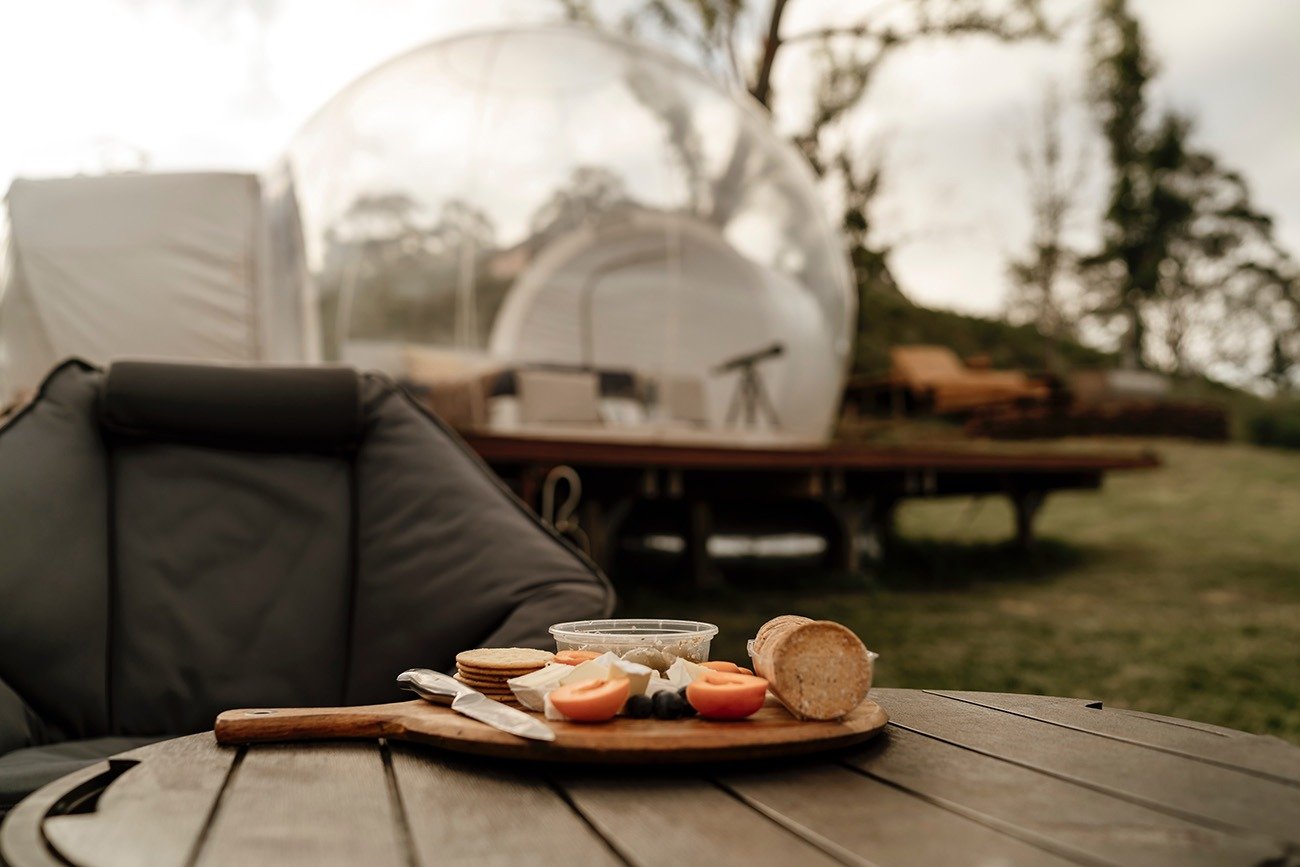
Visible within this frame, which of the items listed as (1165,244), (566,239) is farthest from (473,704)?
(1165,244)

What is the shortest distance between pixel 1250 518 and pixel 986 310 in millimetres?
10512

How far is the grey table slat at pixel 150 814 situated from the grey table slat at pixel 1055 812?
1.81ft

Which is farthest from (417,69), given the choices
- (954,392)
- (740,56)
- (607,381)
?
(954,392)

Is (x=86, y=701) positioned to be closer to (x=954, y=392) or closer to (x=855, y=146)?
(x=954, y=392)

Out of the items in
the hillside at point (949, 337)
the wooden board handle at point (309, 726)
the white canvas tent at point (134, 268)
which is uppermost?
the hillside at point (949, 337)

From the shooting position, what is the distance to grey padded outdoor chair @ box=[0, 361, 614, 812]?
1896 mm

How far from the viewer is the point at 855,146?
41.1ft

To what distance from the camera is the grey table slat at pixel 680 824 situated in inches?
27.3

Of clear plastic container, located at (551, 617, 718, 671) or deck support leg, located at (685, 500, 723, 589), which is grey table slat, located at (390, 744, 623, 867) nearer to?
clear plastic container, located at (551, 617, 718, 671)

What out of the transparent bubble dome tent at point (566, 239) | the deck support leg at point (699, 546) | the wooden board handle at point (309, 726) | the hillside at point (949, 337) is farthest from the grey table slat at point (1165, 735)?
the hillside at point (949, 337)

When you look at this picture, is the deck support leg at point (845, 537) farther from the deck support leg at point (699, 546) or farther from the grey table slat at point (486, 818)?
Result: the grey table slat at point (486, 818)

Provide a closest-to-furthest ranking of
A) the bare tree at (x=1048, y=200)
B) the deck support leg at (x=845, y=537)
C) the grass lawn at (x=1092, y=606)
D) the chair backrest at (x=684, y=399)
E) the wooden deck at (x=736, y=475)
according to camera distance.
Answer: the grass lawn at (x=1092, y=606), the wooden deck at (x=736, y=475), the deck support leg at (x=845, y=537), the chair backrest at (x=684, y=399), the bare tree at (x=1048, y=200)

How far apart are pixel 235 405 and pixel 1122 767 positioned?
73.3 inches

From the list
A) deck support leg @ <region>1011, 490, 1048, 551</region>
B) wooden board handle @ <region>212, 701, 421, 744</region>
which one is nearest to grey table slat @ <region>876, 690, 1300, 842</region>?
wooden board handle @ <region>212, 701, 421, 744</region>
